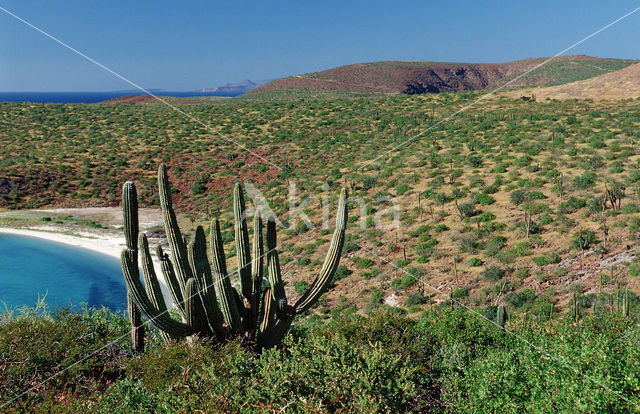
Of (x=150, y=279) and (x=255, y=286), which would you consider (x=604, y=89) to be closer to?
(x=255, y=286)

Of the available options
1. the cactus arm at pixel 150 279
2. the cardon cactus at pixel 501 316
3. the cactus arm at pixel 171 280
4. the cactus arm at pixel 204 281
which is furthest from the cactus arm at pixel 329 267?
the cardon cactus at pixel 501 316

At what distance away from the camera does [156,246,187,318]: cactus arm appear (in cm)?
834

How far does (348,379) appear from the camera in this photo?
661 centimetres

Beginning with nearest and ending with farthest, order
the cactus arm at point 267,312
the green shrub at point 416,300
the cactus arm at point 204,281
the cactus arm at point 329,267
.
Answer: the cactus arm at point 204,281 → the cactus arm at point 267,312 → the cactus arm at point 329,267 → the green shrub at point 416,300

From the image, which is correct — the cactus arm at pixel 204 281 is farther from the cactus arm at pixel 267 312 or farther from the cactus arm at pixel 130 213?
the cactus arm at pixel 130 213

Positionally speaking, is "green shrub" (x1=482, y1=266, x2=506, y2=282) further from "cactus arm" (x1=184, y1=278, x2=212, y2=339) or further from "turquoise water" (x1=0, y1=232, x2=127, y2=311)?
"turquoise water" (x1=0, y1=232, x2=127, y2=311)

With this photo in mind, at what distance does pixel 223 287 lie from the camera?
803cm

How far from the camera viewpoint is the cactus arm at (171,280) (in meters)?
8.34

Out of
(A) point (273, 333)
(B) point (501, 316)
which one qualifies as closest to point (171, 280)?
(A) point (273, 333)

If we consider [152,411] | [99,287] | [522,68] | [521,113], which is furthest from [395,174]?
[522,68]

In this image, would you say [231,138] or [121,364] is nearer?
[121,364]

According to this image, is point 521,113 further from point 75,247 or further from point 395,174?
point 75,247

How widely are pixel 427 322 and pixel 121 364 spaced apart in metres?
6.92

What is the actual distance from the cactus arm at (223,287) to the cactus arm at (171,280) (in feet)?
2.53
